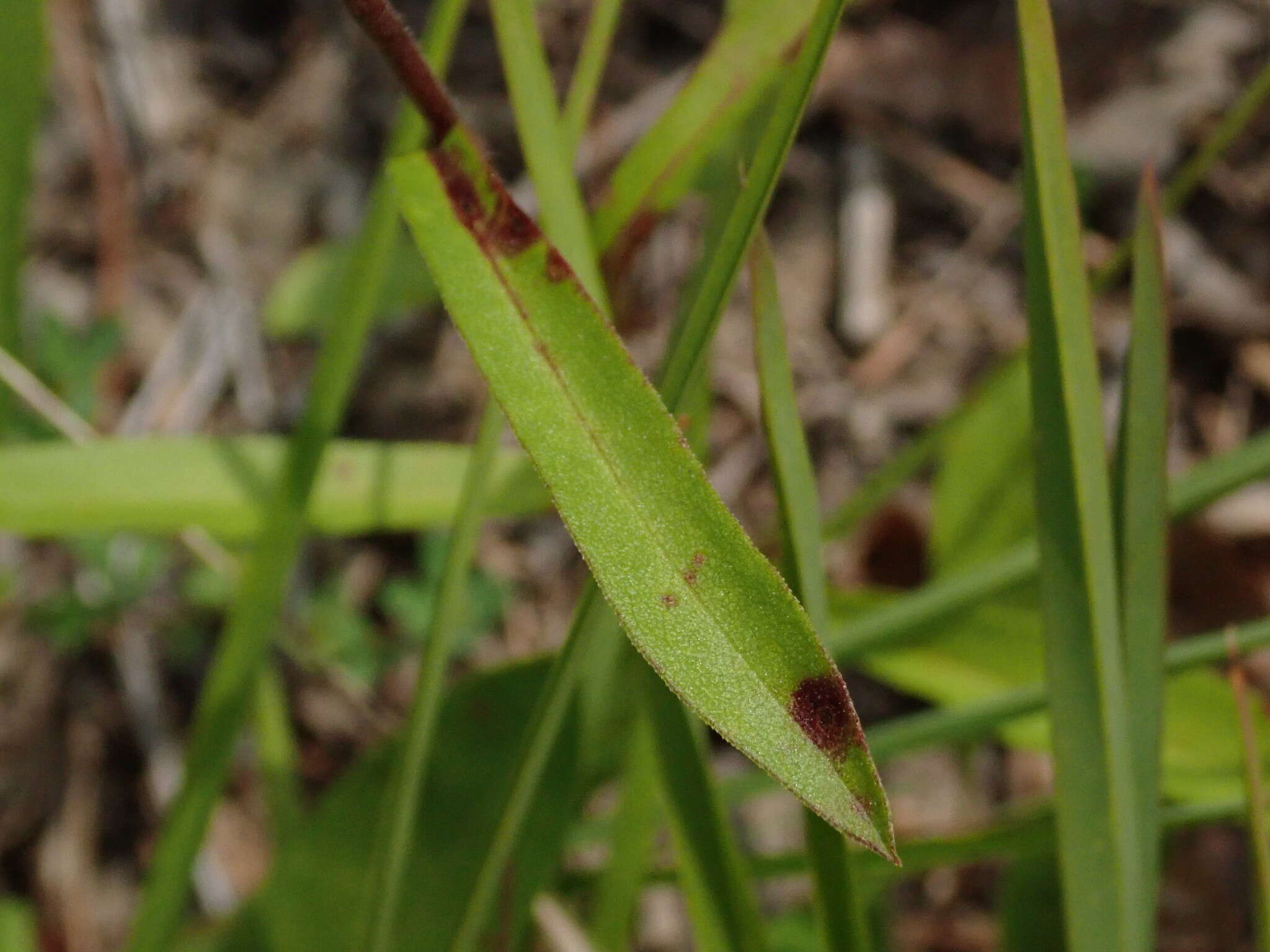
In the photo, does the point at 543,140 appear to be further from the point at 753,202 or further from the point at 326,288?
the point at 326,288

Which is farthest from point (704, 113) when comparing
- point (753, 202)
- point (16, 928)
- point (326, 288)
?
point (16, 928)

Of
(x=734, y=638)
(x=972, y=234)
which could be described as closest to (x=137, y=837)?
(x=734, y=638)

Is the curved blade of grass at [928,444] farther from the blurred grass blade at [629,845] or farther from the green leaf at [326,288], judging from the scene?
the green leaf at [326,288]

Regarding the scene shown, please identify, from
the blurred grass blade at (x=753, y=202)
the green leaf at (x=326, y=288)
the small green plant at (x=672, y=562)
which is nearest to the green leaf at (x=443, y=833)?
the small green plant at (x=672, y=562)

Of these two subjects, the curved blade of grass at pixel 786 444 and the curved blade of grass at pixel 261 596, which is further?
the curved blade of grass at pixel 261 596

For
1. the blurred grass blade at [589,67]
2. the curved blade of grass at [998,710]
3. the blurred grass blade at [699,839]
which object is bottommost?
the blurred grass blade at [699,839]

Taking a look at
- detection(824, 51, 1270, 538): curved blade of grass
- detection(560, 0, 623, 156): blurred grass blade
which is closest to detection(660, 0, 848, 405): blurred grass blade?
detection(560, 0, 623, 156): blurred grass blade
